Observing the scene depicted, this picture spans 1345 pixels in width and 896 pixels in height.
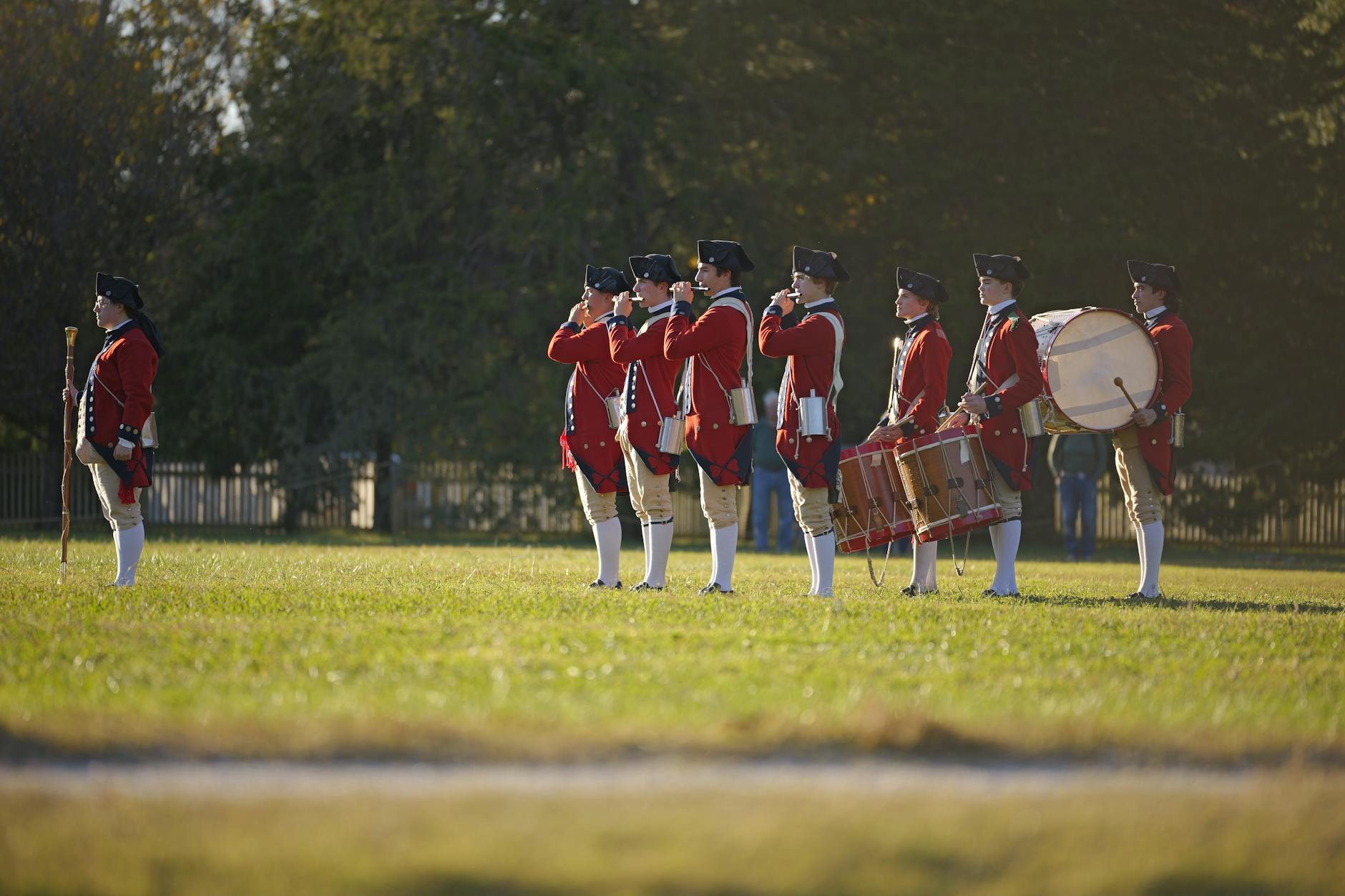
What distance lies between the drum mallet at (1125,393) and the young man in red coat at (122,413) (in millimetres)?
6733

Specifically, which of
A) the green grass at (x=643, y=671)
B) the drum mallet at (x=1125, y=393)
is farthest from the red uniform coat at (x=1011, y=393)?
the green grass at (x=643, y=671)

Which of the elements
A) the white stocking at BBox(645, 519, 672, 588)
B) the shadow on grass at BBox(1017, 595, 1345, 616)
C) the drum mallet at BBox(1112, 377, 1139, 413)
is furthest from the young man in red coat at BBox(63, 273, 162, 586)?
the drum mallet at BBox(1112, 377, 1139, 413)

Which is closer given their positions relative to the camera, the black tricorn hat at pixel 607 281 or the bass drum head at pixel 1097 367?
the bass drum head at pixel 1097 367

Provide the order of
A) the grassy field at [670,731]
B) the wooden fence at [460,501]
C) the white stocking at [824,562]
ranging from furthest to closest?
the wooden fence at [460,501], the white stocking at [824,562], the grassy field at [670,731]

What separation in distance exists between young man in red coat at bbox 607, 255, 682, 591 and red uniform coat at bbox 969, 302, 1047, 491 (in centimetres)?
223

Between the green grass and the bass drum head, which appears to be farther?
the bass drum head

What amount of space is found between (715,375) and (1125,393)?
9.56 feet

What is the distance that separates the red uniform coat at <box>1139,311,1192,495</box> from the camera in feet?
41.9

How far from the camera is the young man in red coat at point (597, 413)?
42.4ft

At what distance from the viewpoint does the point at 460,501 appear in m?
28.3

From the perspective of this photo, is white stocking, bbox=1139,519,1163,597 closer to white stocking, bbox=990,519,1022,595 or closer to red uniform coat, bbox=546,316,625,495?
white stocking, bbox=990,519,1022,595

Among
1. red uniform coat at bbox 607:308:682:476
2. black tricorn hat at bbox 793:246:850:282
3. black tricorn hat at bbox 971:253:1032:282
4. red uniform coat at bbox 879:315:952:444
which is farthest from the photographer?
black tricorn hat at bbox 971:253:1032:282

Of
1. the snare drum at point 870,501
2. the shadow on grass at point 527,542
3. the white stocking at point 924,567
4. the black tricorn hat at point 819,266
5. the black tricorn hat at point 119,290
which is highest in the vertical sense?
the black tricorn hat at point 819,266

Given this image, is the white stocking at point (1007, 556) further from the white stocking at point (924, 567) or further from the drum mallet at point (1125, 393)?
the drum mallet at point (1125, 393)
